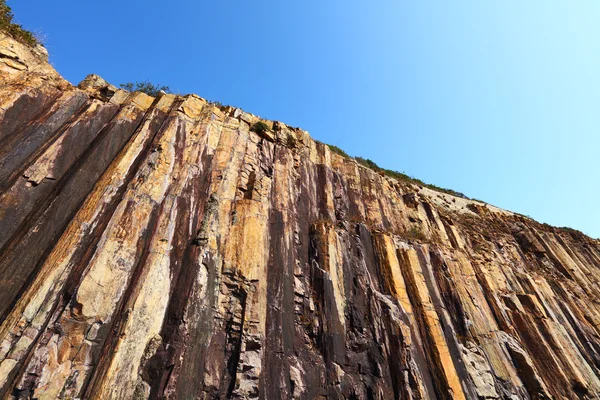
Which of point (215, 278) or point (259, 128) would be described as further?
point (259, 128)

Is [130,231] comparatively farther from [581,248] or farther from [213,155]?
[581,248]

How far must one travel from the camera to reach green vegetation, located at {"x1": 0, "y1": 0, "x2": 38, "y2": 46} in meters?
12.6

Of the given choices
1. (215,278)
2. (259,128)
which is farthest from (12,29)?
(215,278)

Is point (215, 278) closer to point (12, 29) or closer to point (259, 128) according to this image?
point (259, 128)

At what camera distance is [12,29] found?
1271cm

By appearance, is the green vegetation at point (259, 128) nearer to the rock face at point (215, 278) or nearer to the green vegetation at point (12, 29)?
the rock face at point (215, 278)

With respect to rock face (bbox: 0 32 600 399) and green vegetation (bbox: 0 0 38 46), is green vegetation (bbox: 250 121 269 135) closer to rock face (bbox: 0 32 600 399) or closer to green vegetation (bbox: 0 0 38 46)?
rock face (bbox: 0 32 600 399)

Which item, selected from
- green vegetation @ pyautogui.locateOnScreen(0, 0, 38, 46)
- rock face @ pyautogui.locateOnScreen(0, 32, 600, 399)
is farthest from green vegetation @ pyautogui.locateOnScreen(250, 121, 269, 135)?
green vegetation @ pyautogui.locateOnScreen(0, 0, 38, 46)

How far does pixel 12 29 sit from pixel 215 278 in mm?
13375

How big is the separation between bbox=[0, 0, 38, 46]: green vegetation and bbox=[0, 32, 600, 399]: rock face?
2.63 feet

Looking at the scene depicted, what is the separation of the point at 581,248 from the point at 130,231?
126ft

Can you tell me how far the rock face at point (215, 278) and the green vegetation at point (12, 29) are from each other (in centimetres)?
80

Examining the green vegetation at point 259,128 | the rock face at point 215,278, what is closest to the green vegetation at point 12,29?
the rock face at point 215,278

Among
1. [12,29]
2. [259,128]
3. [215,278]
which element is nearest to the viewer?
[215,278]
